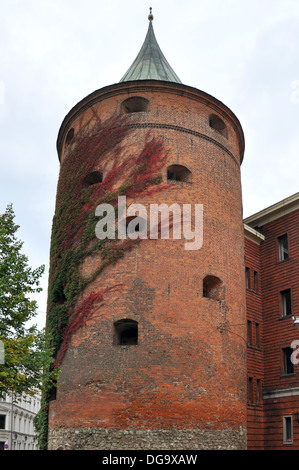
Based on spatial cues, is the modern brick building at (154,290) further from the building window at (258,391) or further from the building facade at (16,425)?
the building facade at (16,425)

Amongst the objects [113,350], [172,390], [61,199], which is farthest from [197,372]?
[61,199]

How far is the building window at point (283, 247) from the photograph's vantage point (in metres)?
26.7

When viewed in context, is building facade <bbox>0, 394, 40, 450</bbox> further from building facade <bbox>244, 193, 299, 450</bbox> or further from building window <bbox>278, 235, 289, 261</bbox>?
building window <bbox>278, 235, 289, 261</bbox>

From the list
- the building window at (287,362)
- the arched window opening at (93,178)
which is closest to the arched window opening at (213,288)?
the building window at (287,362)

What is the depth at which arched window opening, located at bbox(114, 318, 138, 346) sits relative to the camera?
64.8 ft

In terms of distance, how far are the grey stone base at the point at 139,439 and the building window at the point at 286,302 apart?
839cm

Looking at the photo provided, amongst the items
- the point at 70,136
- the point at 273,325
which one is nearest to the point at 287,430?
the point at 273,325

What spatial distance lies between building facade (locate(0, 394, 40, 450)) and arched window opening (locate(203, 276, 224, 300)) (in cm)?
2957

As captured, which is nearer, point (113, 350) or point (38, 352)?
point (38, 352)

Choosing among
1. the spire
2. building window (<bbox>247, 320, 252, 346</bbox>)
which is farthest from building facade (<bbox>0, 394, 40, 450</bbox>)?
the spire

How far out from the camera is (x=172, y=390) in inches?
734
